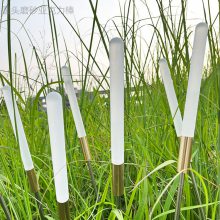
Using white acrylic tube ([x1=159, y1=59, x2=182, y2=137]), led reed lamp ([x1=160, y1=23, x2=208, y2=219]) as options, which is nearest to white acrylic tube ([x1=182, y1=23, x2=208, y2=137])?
led reed lamp ([x1=160, y1=23, x2=208, y2=219])

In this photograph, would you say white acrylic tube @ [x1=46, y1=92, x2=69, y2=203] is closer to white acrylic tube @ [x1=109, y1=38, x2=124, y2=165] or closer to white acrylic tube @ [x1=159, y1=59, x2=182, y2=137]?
white acrylic tube @ [x1=109, y1=38, x2=124, y2=165]

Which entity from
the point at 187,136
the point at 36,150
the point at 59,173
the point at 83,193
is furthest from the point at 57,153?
the point at 36,150

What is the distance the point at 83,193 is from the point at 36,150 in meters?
0.26

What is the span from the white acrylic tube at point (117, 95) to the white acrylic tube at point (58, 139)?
0.17 feet

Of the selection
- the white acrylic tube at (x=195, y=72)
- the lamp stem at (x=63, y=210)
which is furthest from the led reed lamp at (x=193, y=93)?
the lamp stem at (x=63, y=210)

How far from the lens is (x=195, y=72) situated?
0.38 metres

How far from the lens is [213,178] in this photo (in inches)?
30.9

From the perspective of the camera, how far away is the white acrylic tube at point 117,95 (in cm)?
33

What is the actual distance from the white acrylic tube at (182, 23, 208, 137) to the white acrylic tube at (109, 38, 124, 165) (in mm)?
75

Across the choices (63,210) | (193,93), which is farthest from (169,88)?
(63,210)

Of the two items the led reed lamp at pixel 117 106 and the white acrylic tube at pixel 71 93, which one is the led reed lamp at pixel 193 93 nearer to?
the led reed lamp at pixel 117 106

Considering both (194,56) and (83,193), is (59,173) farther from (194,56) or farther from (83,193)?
(83,193)

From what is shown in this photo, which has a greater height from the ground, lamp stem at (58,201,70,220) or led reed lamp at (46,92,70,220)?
led reed lamp at (46,92,70,220)

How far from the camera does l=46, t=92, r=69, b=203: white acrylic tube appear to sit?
0.33 m
